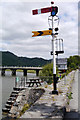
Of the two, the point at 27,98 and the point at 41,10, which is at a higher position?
the point at 41,10

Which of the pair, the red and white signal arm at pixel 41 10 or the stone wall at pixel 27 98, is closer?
the red and white signal arm at pixel 41 10

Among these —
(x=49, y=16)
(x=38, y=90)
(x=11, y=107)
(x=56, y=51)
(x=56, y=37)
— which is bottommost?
(x=11, y=107)

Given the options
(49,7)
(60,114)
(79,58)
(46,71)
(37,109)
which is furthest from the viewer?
(79,58)

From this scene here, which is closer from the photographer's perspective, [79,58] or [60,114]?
[60,114]

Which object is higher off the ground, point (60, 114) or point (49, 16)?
point (49, 16)

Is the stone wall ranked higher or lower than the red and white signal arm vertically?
lower

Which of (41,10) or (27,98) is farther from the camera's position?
(27,98)

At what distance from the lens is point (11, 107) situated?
11.4 metres

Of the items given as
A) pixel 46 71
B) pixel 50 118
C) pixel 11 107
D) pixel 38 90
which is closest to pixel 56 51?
pixel 38 90

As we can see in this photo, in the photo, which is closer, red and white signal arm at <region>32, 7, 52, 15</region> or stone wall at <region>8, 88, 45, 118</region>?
red and white signal arm at <region>32, 7, 52, 15</region>

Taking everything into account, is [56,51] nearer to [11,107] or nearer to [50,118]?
[50,118]

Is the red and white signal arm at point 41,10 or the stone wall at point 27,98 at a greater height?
the red and white signal arm at point 41,10

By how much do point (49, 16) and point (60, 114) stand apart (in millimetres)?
6337

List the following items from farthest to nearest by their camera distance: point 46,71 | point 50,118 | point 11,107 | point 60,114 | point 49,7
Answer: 1. point 46,71
2. point 11,107
3. point 49,7
4. point 60,114
5. point 50,118
